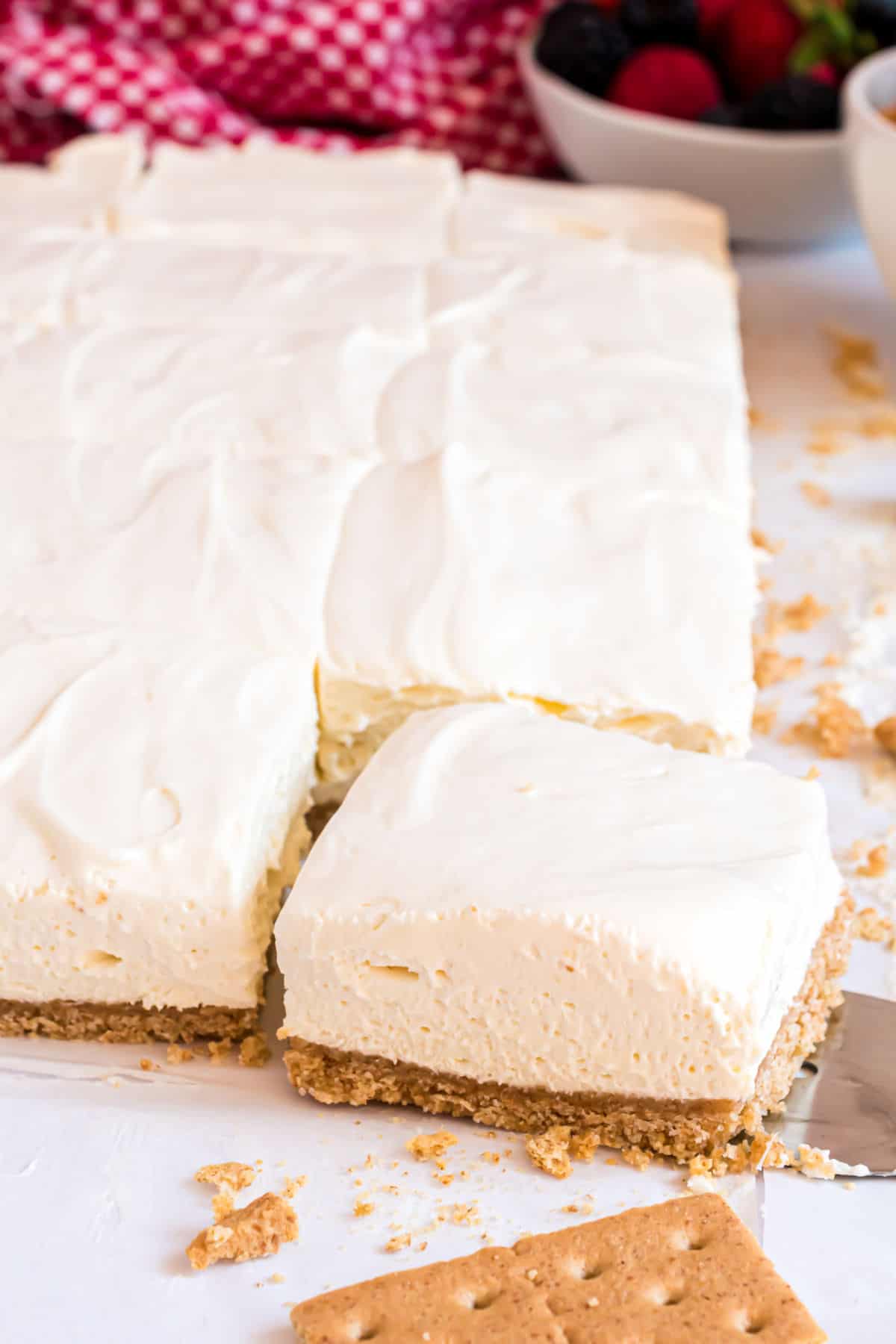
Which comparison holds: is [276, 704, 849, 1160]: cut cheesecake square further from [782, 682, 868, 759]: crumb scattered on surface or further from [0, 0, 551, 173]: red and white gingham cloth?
[0, 0, 551, 173]: red and white gingham cloth

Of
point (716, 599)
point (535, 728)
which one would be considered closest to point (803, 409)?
point (716, 599)

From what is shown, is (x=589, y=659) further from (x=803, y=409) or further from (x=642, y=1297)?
(x=803, y=409)

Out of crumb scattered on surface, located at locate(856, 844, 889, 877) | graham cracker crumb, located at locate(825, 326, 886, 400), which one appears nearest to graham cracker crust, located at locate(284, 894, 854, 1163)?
crumb scattered on surface, located at locate(856, 844, 889, 877)

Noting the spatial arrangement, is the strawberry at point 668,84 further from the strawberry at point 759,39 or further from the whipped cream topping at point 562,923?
the whipped cream topping at point 562,923

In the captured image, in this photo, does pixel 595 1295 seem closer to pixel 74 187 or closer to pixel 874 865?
pixel 874 865

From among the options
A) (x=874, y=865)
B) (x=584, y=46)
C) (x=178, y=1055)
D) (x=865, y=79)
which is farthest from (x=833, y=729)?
(x=584, y=46)

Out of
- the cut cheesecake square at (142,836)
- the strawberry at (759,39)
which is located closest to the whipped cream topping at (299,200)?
the strawberry at (759,39)
